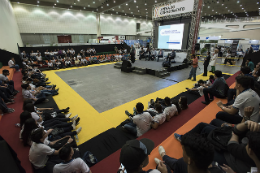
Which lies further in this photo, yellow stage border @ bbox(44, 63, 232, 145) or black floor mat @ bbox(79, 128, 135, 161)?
yellow stage border @ bbox(44, 63, 232, 145)

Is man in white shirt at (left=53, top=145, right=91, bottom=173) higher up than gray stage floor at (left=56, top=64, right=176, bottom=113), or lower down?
higher up

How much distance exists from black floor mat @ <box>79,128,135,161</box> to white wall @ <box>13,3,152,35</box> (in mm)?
20115

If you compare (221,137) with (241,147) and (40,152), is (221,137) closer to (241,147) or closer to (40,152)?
(241,147)

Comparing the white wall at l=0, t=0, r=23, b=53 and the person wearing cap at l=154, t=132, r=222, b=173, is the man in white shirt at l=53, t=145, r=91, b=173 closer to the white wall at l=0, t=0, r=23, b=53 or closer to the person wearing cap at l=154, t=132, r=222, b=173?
the person wearing cap at l=154, t=132, r=222, b=173

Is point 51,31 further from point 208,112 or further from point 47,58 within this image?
point 208,112

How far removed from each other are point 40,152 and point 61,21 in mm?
21200

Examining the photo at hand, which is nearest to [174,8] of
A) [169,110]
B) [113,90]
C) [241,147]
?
[113,90]

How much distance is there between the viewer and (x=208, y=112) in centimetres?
310

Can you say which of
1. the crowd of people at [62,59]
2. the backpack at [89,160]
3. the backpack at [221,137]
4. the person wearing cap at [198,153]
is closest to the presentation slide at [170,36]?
the crowd of people at [62,59]

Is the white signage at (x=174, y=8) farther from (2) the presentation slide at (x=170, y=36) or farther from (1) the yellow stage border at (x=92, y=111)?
(1) the yellow stage border at (x=92, y=111)

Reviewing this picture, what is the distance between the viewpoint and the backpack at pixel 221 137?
160 centimetres

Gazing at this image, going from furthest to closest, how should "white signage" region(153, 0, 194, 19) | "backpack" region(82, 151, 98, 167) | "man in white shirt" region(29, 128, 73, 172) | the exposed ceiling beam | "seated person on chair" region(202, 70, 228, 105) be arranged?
1. the exposed ceiling beam
2. "white signage" region(153, 0, 194, 19)
3. "seated person on chair" region(202, 70, 228, 105)
4. "backpack" region(82, 151, 98, 167)
5. "man in white shirt" region(29, 128, 73, 172)

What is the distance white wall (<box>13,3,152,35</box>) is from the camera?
1600 cm

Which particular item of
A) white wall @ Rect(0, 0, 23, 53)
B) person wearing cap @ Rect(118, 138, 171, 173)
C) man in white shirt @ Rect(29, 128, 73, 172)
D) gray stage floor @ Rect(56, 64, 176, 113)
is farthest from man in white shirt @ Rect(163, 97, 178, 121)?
white wall @ Rect(0, 0, 23, 53)
